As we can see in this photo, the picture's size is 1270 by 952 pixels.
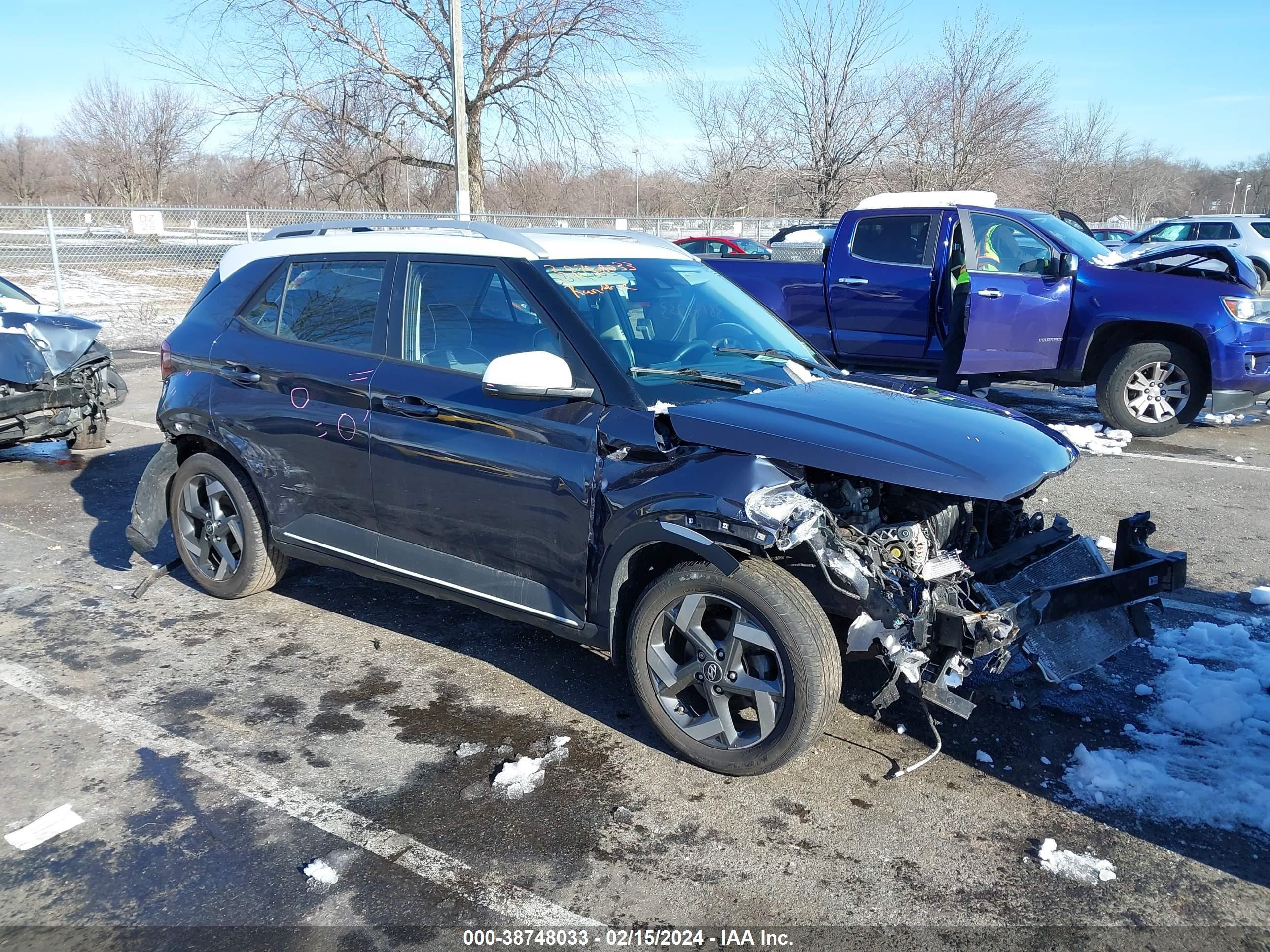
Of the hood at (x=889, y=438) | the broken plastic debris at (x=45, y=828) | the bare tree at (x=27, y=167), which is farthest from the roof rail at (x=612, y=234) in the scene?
the bare tree at (x=27, y=167)

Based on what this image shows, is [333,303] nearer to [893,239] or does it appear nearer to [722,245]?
[893,239]

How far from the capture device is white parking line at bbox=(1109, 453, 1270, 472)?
7.89 metres

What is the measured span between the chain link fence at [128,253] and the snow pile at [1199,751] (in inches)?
451

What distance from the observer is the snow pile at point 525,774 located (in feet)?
11.2

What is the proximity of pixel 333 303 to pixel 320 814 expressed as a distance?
2346mm

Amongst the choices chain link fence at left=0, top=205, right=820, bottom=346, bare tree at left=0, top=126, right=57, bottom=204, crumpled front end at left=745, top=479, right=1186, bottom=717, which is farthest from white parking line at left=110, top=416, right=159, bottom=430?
bare tree at left=0, top=126, right=57, bottom=204

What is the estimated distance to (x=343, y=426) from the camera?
4301 millimetres

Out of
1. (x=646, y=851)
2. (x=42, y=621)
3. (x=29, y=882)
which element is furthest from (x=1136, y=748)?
(x=42, y=621)

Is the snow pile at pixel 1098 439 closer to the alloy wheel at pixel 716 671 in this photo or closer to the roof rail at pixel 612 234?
the roof rail at pixel 612 234

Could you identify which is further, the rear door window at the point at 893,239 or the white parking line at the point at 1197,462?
the rear door window at the point at 893,239

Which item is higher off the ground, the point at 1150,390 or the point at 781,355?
the point at 781,355

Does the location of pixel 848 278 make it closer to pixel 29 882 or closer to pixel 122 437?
pixel 122 437

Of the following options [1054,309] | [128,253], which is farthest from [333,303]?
[128,253]

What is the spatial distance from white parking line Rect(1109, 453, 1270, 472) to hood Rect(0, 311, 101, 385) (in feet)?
28.5
